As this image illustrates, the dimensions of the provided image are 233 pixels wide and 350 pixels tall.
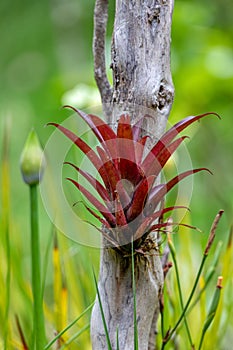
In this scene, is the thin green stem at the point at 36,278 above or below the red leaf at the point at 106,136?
below

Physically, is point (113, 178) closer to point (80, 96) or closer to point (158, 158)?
point (158, 158)

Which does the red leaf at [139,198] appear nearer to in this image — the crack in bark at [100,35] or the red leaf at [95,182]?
the red leaf at [95,182]

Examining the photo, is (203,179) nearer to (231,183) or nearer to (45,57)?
(231,183)

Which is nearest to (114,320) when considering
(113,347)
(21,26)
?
(113,347)

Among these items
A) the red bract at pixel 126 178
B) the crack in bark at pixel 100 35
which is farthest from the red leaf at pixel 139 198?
the crack in bark at pixel 100 35

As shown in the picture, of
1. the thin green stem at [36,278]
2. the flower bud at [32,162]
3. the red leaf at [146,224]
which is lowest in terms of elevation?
the thin green stem at [36,278]

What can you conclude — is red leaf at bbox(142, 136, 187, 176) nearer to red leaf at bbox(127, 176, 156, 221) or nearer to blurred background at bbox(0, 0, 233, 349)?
red leaf at bbox(127, 176, 156, 221)

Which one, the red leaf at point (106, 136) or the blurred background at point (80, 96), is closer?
the red leaf at point (106, 136)

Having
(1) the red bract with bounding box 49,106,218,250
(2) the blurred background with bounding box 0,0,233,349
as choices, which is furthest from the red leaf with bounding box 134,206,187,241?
(2) the blurred background with bounding box 0,0,233,349
